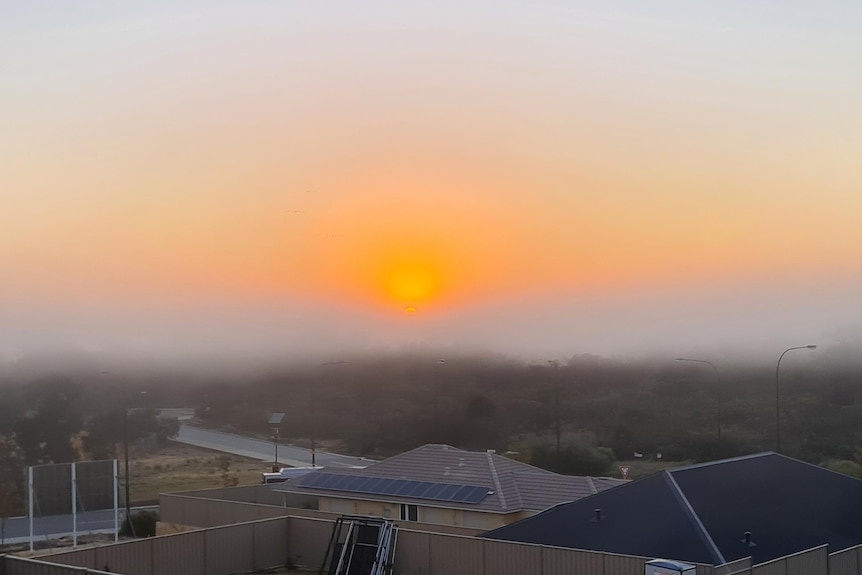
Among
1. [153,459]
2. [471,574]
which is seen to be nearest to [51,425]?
[153,459]

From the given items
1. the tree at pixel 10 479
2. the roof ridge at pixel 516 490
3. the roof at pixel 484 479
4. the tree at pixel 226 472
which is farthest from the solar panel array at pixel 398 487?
the tree at pixel 226 472

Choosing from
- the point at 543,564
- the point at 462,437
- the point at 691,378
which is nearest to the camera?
the point at 543,564

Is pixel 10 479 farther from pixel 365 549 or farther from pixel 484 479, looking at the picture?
pixel 365 549

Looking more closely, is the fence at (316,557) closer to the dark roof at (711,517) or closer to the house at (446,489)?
the dark roof at (711,517)

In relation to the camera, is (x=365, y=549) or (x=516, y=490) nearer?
(x=365, y=549)

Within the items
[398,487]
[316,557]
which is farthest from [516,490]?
[316,557]

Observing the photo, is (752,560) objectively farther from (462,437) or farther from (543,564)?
(462,437)

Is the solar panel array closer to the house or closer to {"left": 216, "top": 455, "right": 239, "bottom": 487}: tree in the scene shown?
the house
